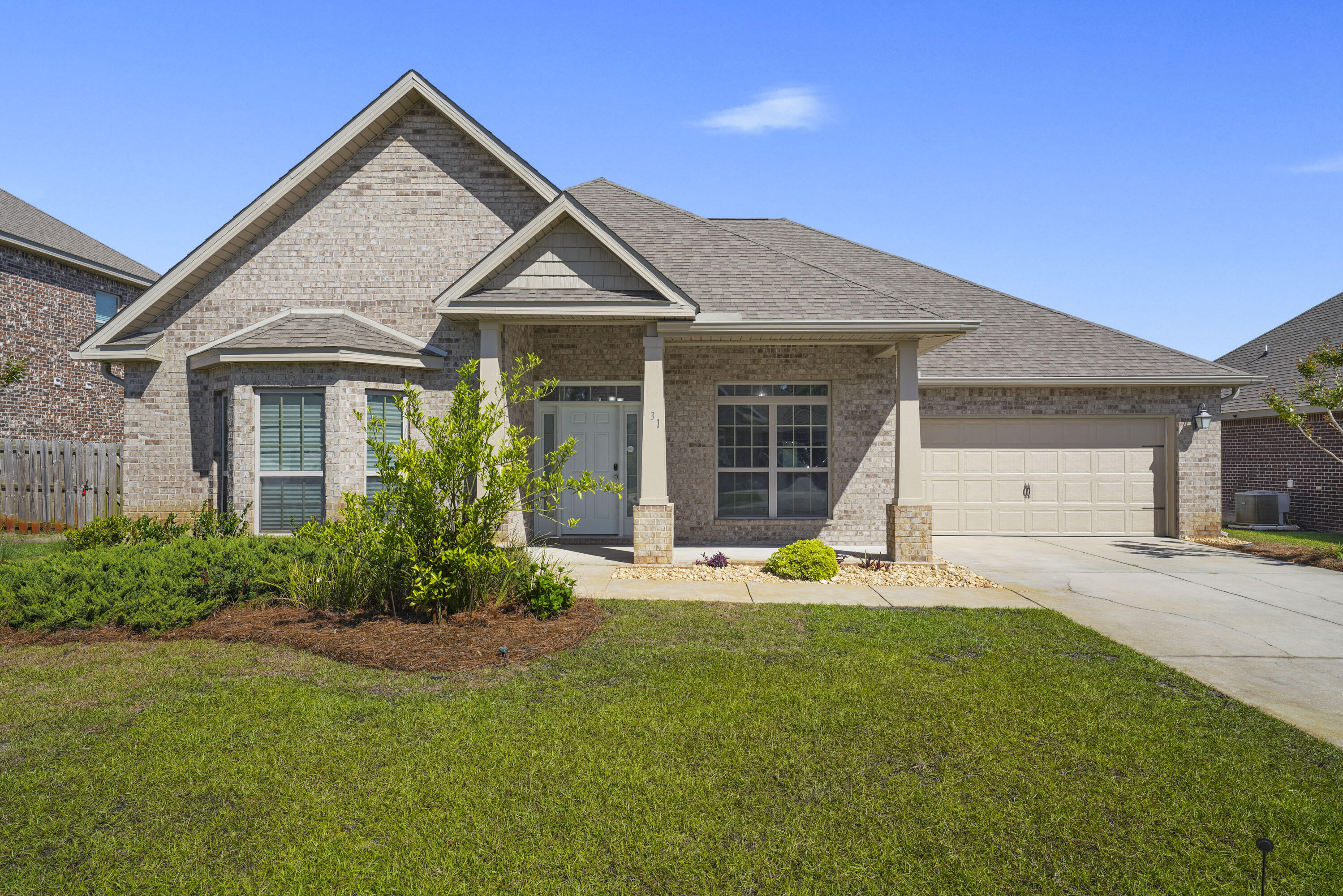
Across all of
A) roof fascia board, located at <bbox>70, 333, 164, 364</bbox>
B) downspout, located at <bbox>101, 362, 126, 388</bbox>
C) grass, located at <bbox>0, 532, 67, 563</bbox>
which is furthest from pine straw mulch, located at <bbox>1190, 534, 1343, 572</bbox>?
A: downspout, located at <bbox>101, 362, 126, 388</bbox>

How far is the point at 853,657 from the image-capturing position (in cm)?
573

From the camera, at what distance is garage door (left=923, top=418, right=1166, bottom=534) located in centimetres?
1416

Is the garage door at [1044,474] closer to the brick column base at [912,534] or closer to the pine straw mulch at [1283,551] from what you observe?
the pine straw mulch at [1283,551]

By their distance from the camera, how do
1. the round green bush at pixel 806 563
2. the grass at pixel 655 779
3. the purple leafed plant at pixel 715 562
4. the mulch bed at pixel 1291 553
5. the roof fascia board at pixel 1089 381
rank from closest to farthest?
the grass at pixel 655 779
the round green bush at pixel 806 563
the purple leafed plant at pixel 715 562
the mulch bed at pixel 1291 553
the roof fascia board at pixel 1089 381

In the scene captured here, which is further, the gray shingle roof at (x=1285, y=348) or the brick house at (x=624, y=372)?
the gray shingle roof at (x=1285, y=348)

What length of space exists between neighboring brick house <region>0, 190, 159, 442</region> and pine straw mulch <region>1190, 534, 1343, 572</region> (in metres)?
23.9

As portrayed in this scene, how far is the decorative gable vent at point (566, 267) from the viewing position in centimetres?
1000

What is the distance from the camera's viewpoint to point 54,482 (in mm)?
14445

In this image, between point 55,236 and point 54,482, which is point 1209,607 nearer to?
point 54,482

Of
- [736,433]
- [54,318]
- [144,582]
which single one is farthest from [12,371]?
[736,433]

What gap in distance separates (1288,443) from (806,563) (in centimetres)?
1490

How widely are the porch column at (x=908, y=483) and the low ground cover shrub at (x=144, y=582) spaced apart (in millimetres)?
7484

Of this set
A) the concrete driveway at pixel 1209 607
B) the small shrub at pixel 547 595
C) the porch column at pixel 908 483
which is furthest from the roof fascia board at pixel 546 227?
the concrete driveway at pixel 1209 607

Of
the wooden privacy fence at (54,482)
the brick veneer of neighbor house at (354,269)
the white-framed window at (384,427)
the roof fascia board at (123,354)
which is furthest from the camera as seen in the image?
the wooden privacy fence at (54,482)
